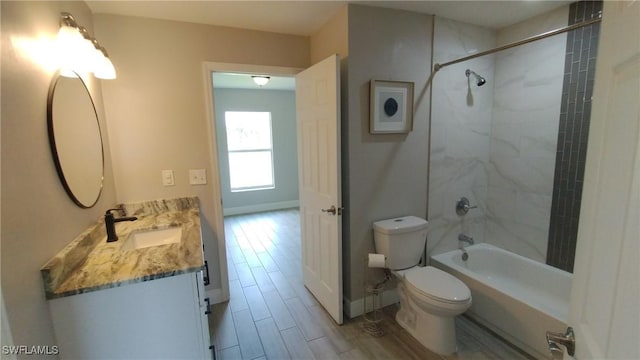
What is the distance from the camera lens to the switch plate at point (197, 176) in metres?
2.28

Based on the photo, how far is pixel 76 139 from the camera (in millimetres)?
1479

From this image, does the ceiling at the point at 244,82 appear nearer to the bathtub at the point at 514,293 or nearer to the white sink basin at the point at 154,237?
the white sink basin at the point at 154,237

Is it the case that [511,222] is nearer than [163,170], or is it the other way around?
[163,170]

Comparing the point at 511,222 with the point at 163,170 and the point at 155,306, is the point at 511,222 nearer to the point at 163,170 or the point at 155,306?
the point at 155,306

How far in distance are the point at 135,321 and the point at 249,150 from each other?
4521mm

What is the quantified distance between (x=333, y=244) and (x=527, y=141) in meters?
1.91

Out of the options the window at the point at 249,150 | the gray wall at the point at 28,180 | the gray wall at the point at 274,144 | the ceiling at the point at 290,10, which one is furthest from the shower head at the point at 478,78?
the window at the point at 249,150

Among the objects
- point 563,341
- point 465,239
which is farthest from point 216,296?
point 563,341

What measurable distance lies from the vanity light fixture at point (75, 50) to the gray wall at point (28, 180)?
5 centimetres

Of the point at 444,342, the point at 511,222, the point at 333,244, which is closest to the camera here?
the point at 444,342

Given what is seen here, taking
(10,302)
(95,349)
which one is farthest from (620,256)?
(95,349)

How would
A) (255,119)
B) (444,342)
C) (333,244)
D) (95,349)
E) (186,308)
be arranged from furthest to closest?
(255,119)
(333,244)
(444,342)
(186,308)
(95,349)

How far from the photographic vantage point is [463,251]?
2584 mm

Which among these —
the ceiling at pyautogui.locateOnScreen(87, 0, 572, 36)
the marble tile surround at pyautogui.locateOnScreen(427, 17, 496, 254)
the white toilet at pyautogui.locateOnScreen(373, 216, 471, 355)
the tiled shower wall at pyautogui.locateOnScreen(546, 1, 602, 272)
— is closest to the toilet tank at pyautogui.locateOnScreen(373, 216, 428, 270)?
the white toilet at pyautogui.locateOnScreen(373, 216, 471, 355)
